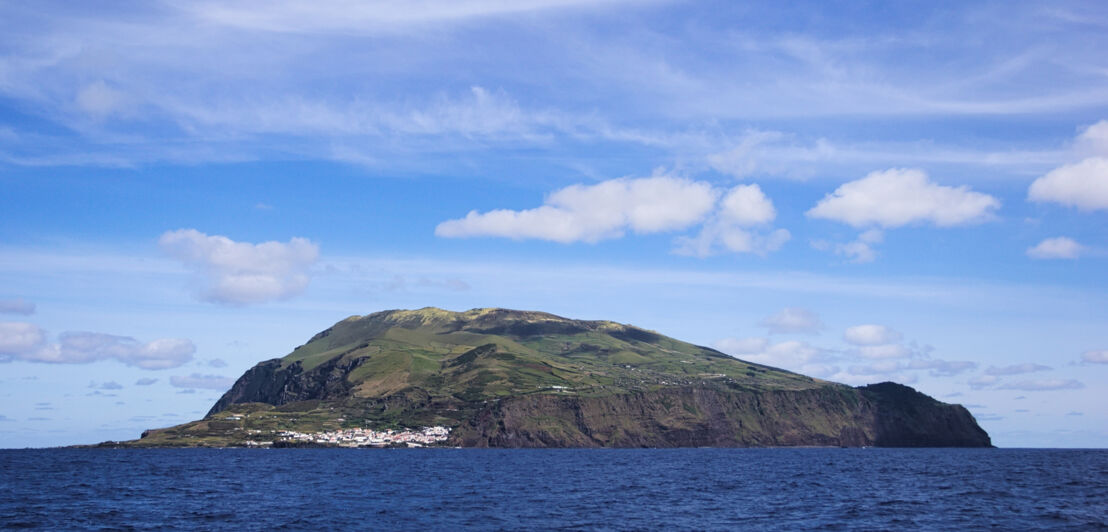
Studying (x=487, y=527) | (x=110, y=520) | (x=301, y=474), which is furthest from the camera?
(x=301, y=474)

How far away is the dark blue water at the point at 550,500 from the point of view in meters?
80.3

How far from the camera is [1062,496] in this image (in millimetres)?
109125

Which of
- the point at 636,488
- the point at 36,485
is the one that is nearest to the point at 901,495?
the point at 636,488

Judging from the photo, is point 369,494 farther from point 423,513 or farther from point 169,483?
point 169,483

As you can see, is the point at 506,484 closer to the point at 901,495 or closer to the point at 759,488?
the point at 759,488

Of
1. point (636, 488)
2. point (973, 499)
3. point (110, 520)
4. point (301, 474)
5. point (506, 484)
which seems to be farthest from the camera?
point (301, 474)

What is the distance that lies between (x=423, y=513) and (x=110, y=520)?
3095 cm

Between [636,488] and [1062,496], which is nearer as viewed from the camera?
[1062,496]

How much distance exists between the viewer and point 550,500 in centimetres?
10212

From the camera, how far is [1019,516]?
8588cm

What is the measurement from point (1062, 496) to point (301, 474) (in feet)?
401

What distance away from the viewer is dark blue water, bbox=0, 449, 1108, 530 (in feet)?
263

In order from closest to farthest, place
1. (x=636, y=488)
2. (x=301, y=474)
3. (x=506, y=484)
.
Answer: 1. (x=636, y=488)
2. (x=506, y=484)
3. (x=301, y=474)

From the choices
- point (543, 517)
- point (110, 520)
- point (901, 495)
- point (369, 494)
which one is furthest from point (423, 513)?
point (901, 495)
